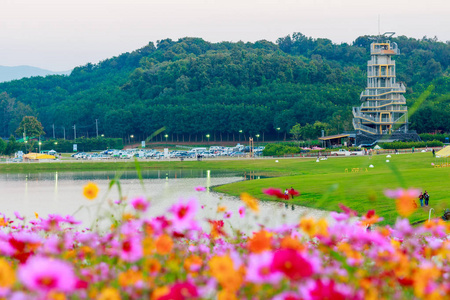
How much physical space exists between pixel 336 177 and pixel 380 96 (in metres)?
57.4

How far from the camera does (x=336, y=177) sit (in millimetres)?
55000

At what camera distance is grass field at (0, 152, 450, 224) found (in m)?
34.1

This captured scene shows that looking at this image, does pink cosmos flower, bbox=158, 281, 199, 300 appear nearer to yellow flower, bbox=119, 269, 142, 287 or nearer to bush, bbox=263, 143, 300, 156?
yellow flower, bbox=119, 269, 142, 287

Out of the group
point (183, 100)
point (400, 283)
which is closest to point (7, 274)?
point (400, 283)

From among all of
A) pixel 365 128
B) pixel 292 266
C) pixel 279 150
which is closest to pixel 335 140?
→ pixel 365 128

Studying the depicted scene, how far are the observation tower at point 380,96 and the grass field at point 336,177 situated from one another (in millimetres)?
25923

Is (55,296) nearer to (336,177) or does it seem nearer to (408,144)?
(336,177)

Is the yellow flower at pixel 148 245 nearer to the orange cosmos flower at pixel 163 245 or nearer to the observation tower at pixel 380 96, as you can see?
the orange cosmos flower at pixel 163 245

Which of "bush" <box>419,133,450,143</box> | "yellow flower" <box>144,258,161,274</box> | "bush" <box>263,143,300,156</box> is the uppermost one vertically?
"bush" <box>419,133,450,143</box>

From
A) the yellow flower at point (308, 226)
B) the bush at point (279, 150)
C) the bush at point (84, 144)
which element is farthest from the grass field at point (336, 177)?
the bush at point (84, 144)

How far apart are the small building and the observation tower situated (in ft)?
8.99

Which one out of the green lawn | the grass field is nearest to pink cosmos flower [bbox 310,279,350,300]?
the grass field

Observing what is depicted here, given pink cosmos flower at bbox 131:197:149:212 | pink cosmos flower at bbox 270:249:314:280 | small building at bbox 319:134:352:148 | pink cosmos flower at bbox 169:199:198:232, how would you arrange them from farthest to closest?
small building at bbox 319:134:352:148
pink cosmos flower at bbox 131:197:149:212
pink cosmos flower at bbox 169:199:198:232
pink cosmos flower at bbox 270:249:314:280

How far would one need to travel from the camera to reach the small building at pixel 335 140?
10996 cm
